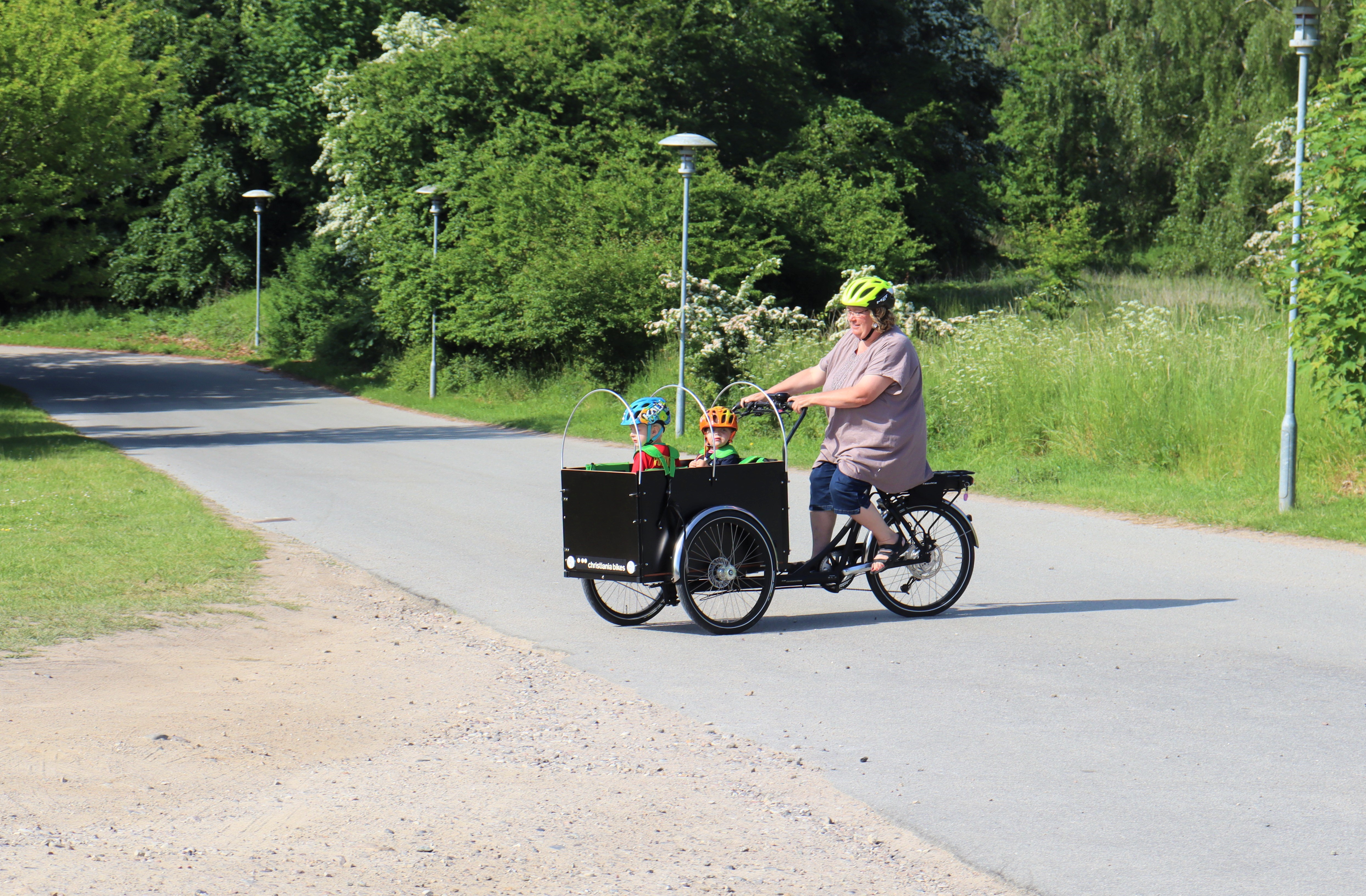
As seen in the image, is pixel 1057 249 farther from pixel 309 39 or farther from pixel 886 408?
pixel 886 408

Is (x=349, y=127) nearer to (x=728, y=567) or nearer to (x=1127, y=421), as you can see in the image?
(x=1127, y=421)

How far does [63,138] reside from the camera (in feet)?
67.4

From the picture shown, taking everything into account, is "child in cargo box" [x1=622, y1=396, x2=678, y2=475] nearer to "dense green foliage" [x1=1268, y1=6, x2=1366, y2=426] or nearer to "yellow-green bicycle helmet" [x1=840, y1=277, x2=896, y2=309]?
"yellow-green bicycle helmet" [x1=840, y1=277, x2=896, y2=309]

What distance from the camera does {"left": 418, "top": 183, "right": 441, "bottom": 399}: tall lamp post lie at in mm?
30250

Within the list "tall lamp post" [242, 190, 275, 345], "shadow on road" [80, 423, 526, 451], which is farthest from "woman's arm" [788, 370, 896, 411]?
"tall lamp post" [242, 190, 275, 345]

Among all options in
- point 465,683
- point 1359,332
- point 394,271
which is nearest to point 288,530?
point 465,683

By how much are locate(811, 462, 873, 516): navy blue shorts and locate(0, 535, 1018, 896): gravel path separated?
179 centimetres

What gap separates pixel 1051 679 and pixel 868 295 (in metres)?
2.27

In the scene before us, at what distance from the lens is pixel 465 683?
20.5ft

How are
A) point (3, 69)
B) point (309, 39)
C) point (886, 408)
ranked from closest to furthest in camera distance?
point (886, 408) → point (3, 69) → point (309, 39)

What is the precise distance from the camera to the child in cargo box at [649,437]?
7.35 meters

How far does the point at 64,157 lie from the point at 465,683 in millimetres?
18040

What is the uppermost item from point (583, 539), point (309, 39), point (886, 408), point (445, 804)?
point (309, 39)

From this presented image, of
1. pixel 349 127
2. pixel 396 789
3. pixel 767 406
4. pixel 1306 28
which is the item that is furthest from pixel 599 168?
pixel 396 789
